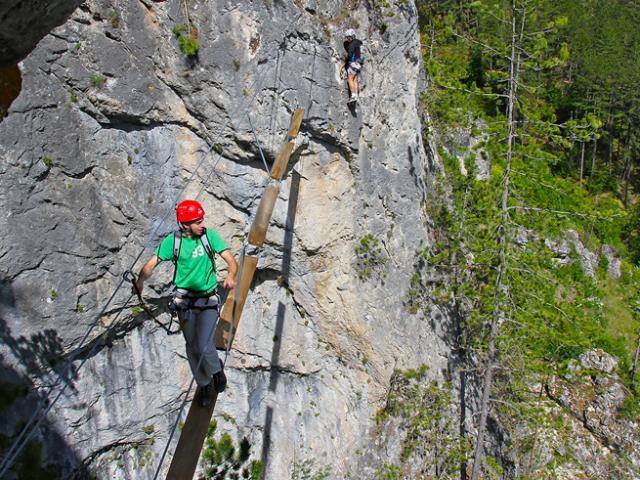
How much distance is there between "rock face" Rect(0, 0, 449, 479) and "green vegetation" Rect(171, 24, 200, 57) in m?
0.07

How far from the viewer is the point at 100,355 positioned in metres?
9.34

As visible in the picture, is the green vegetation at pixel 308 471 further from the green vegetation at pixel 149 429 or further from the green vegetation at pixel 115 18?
the green vegetation at pixel 115 18

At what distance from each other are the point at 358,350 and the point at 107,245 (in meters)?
5.92

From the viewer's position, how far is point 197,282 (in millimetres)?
5727

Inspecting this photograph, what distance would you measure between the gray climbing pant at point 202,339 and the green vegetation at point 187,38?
17.3 feet

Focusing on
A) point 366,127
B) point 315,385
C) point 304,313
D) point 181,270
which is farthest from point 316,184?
point 181,270

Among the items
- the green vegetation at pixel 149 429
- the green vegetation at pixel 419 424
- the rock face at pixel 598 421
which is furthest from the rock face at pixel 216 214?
the rock face at pixel 598 421

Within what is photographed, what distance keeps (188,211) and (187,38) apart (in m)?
5.09

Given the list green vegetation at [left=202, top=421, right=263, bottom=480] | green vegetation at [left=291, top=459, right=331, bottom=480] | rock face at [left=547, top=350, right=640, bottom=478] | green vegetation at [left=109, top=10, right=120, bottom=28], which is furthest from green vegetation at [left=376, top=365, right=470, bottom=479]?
green vegetation at [left=109, top=10, right=120, bottom=28]

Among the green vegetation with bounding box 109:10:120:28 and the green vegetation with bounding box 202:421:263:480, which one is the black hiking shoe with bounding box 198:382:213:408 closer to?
the green vegetation with bounding box 202:421:263:480

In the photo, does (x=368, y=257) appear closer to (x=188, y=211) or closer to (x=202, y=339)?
(x=202, y=339)

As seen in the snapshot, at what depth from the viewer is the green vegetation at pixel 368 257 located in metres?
11.6

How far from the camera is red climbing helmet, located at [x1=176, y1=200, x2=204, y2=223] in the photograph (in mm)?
5367

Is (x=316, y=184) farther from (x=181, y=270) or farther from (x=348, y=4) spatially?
(x=181, y=270)
